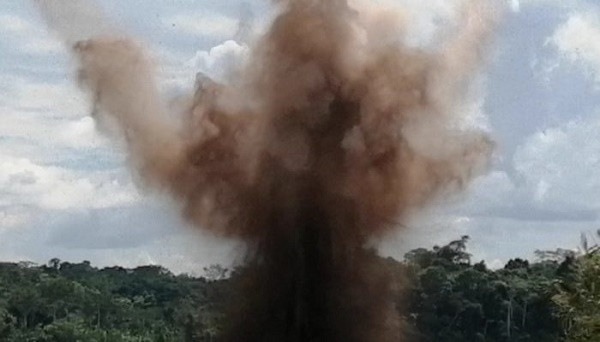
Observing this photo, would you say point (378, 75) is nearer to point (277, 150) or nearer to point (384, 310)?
point (277, 150)

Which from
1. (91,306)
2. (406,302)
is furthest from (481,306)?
(406,302)

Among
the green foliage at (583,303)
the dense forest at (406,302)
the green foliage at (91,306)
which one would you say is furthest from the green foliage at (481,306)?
the green foliage at (583,303)

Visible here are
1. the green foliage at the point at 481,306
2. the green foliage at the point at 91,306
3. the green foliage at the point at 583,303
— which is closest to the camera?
the green foliage at the point at 583,303

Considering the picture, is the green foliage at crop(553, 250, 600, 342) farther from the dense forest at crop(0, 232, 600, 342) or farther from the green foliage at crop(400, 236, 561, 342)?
the green foliage at crop(400, 236, 561, 342)

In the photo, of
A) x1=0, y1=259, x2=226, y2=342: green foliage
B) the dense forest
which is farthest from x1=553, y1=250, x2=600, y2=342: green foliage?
x1=0, y1=259, x2=226, y2=342: green foliage

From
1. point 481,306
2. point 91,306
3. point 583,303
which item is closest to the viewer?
point 583,303

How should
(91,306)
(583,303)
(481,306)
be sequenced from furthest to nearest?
(91,306) < (481,306) < (583,303)

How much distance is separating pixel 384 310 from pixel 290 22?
8.28m

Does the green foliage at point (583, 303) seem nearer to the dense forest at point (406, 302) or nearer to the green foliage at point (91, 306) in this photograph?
the dense forest at point (406, 302)

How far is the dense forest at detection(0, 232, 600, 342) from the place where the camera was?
36906 millimetres

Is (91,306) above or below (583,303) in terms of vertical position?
above

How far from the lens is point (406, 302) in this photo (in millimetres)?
39125

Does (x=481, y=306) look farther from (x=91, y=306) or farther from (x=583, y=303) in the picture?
(x=583, y=303)

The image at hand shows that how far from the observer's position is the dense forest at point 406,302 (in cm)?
3691
